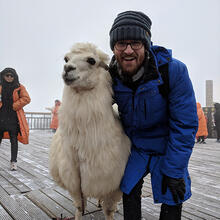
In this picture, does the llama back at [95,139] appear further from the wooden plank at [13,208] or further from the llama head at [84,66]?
the wooden plank at [13,208]

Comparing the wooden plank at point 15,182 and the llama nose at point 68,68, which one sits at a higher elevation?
the llama nose at point 68,68

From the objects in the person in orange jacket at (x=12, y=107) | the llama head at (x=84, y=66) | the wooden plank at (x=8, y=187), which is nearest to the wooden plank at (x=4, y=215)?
the wooden plank at (x=8, y=187)

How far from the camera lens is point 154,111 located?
5.35ft

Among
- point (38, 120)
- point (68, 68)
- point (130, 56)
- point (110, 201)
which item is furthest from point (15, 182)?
point (38, 120)

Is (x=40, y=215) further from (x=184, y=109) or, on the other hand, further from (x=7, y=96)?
(x=7, y=96)

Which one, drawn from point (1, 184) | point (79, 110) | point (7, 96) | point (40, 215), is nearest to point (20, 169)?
point (1, 184)

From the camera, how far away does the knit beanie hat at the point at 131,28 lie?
157 centimetres

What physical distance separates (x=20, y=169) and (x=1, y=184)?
1025 millimetres

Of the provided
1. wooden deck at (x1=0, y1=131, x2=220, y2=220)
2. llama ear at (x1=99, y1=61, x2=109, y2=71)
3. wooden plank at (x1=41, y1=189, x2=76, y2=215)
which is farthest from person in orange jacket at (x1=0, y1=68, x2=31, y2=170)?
llama ear at (x1=99, y1=61, x2=109, y2=71)

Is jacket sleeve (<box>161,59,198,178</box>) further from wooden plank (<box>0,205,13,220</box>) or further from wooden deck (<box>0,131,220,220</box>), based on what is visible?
wooden plank (<box>0,205,13,220</box>)

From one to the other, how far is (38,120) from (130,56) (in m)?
15.7

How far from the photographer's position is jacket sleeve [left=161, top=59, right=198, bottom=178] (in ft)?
4.99

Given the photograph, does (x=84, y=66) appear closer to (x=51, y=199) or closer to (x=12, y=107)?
(x=51, y=199)

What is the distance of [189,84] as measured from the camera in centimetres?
155
